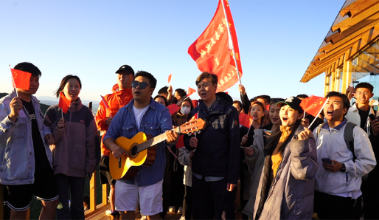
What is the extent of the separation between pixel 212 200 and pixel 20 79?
8.97ft

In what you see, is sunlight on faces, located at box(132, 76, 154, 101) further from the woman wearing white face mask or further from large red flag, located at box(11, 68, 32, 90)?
the woman wearing white face mask

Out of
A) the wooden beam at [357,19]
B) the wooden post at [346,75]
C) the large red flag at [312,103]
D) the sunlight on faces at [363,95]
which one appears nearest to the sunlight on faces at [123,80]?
the large red flag at [312,103]

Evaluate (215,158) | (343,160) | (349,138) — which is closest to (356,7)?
Result: (349,138)

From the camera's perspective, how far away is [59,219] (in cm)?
375

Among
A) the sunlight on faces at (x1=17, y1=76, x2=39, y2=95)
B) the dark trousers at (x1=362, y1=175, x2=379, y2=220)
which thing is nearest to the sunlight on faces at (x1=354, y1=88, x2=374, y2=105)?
the dark trousers at (x1=362, y1=175, x2=379, y2=220)

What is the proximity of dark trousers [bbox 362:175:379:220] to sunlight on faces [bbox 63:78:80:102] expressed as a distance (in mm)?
4537

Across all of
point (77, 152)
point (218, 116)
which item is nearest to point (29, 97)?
point (77, 152)

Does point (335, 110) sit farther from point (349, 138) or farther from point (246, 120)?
point (246, 120)

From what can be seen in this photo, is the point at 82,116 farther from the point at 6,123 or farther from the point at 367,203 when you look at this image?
the point at 367,203

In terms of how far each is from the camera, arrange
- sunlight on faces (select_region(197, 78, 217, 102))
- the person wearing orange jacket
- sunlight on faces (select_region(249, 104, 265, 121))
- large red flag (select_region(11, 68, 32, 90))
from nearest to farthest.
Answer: large red flag (select_region(11, 68, 32, 90)) → sunlight on faces (select_region(197, 78, 217, 102)) → the person wearing orange jacket → sunlight on faces (select_region(249, 104, 265, 121))

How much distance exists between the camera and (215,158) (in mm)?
3506

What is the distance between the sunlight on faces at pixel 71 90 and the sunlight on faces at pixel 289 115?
108 inches

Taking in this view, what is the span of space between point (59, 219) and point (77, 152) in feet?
2.92

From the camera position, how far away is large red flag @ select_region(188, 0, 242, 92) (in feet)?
16.8
